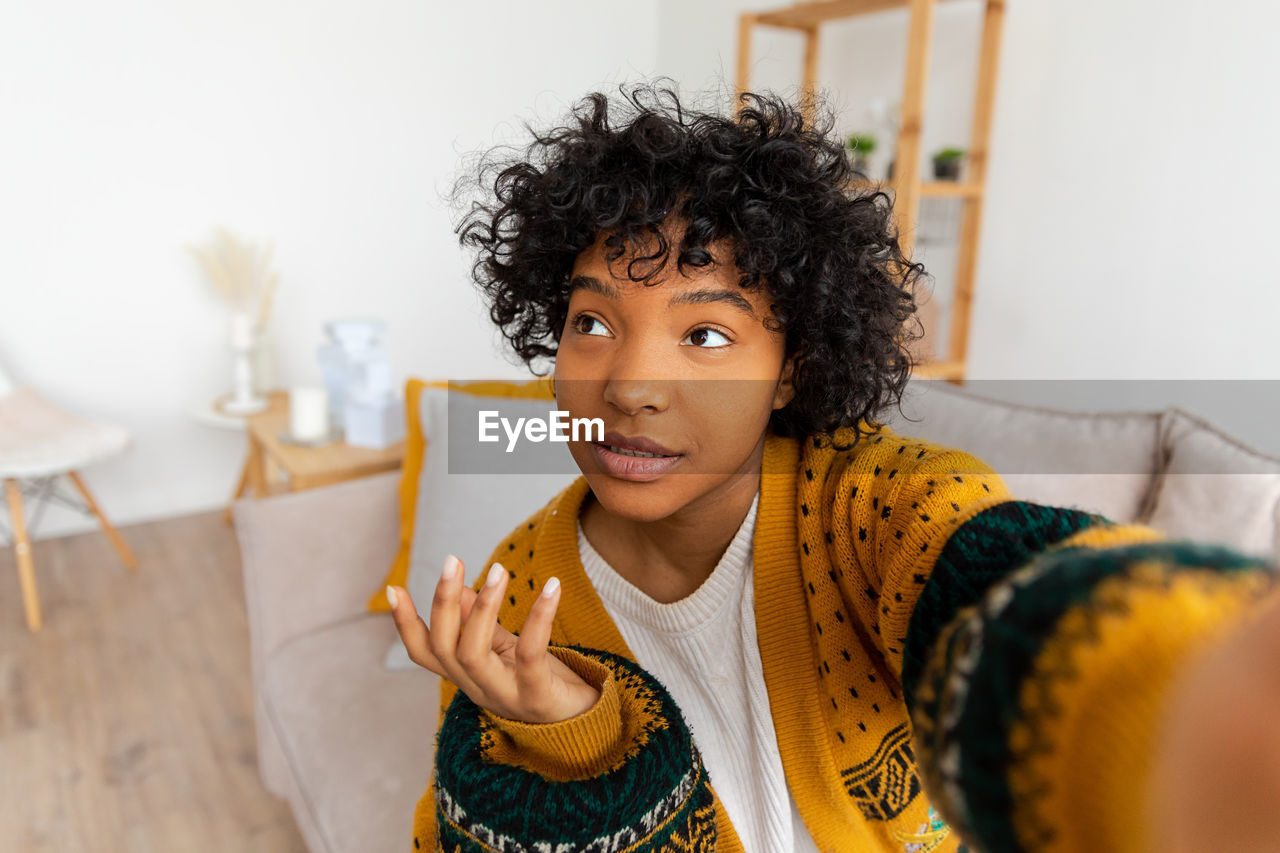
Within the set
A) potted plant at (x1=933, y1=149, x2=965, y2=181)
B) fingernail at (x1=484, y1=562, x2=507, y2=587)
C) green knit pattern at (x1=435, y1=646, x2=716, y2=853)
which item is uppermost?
potted plant at (x1=933, y1=149, x2=965, y2=181)

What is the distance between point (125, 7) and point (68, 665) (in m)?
1.97

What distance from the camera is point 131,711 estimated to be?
72.6 inches

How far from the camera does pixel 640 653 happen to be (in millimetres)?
791

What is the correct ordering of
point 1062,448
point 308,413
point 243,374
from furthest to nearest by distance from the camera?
point 243,374, point 308,413, point 1062,448

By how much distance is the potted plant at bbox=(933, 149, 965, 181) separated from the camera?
7.38 ft

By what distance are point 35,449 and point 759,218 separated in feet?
7.53

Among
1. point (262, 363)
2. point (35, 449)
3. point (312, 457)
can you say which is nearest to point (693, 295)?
point (312, 457)

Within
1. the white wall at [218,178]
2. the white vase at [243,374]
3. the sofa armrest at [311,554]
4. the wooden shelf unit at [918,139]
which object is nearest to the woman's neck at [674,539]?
the sofa armrest at [311,554]

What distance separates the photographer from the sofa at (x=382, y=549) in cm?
107

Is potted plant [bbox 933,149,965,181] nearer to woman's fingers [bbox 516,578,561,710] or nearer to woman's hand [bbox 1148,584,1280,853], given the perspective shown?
woman's fingers [bbox 516,578,561,710]

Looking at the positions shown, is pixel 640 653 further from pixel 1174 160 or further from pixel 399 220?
pixel 399 220

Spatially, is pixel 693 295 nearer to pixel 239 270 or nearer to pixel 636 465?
pixel 636 465

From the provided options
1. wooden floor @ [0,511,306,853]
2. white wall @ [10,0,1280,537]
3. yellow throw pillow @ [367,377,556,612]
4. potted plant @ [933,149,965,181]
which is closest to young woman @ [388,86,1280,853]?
yellow throw pillow @ [367,377,556,612]

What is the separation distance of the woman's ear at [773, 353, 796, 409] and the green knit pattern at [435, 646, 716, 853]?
27cm
